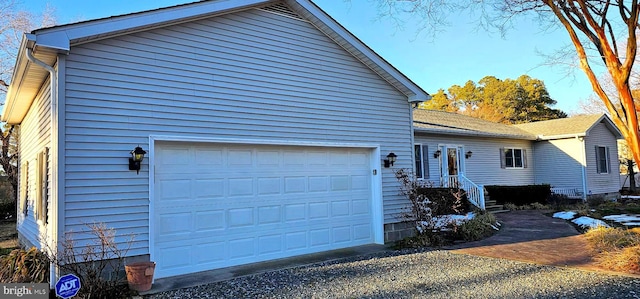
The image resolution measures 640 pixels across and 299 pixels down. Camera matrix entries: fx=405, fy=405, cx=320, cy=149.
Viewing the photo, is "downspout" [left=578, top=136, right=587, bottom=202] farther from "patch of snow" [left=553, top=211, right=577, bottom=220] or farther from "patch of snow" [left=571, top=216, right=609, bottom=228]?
"patch of snow" [left=571, top=216, right=609, bottom=228]

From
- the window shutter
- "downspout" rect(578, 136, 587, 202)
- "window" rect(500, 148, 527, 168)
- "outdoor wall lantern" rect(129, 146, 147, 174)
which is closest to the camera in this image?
"outdoor wall lantern" rect(129, 146, 147, 174)

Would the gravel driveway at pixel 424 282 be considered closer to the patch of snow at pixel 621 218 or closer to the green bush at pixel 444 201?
the green bush at pixel 444 201

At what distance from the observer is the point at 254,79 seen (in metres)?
7.39

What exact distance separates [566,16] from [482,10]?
1546 millimetres

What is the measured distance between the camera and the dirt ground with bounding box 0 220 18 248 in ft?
35.6

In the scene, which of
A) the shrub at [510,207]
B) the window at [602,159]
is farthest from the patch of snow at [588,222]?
the window at [602,159]

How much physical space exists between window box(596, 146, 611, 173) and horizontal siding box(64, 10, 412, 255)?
15.0 metres

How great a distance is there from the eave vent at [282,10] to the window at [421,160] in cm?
792

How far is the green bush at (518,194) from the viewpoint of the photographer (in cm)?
1586

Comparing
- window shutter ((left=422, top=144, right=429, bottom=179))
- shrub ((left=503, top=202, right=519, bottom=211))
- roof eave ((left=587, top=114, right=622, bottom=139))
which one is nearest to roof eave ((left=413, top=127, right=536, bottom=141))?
window shutter ((left=422, top=144, right=429, bottom=179))

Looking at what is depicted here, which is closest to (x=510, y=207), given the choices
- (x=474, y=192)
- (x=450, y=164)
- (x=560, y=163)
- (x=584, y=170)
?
(x=474, y=192)

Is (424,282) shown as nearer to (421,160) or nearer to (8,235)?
(421,160)

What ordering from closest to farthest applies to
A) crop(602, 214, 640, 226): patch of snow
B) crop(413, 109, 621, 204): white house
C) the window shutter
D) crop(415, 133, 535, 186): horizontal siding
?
crop(602, 214, 640, 226): patch of snow < the window shutter < crop(415, 133, 535, 186): horizontal siding < crop(413, 109, 621, 204): white house

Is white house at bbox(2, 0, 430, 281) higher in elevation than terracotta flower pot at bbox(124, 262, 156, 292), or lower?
higher
